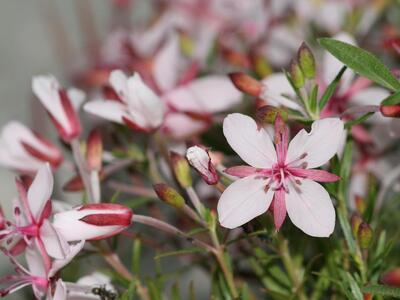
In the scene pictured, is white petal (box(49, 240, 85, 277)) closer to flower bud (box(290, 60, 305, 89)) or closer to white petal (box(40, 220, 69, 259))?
white petal (box(40, 220, 69, 259))

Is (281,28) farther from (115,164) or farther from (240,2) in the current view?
(115,164)

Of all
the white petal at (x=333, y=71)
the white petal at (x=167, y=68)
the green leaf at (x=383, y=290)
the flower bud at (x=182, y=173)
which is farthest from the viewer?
the white petal at (x=167, y=68)

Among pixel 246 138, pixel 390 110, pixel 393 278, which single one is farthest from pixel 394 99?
pixel 393 278

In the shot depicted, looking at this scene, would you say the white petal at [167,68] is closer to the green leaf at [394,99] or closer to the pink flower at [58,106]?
the pink flower at [58,106]

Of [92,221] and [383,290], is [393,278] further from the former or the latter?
[92,221]

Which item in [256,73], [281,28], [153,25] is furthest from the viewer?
[153,25]

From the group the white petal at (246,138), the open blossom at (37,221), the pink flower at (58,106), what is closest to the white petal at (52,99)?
the pink flower at (58,106)

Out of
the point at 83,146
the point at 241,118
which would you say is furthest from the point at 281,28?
the point at 241,118
